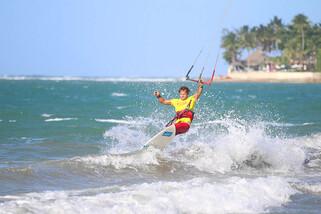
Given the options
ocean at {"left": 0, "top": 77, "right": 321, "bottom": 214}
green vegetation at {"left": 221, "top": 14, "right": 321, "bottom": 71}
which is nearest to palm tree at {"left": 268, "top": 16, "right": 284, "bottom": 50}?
green vegetation at {"left": 221, "top": 14, "right": 321, "bottom": 71}

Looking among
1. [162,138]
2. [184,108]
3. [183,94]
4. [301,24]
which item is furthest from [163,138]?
[301,24]

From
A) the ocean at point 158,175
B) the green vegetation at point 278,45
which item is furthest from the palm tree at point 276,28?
the ocean at point 158,175

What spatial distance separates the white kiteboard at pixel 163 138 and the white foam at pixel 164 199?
2.86 m

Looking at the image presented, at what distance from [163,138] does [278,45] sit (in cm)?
12836

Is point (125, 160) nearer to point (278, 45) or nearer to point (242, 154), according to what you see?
point (242, 154)

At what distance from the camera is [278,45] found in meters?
140

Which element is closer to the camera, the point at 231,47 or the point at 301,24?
Answer: the point at 301,24

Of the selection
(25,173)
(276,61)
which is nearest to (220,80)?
(276,61)

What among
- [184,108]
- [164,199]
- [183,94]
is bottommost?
[164,199]

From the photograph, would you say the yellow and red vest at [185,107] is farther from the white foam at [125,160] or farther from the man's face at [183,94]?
the white foam at [125,160]

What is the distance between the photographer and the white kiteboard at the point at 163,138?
1442cm

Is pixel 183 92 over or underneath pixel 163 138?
over

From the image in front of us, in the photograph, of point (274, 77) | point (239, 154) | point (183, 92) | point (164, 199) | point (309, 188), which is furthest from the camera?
point (274, 77)

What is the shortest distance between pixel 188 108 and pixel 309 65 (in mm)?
120257
